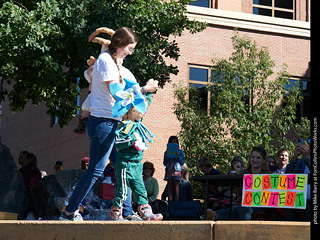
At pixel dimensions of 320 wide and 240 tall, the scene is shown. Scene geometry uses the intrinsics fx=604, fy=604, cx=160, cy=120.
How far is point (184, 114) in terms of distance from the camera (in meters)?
18.2

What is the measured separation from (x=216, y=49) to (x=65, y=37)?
10832 millimetres

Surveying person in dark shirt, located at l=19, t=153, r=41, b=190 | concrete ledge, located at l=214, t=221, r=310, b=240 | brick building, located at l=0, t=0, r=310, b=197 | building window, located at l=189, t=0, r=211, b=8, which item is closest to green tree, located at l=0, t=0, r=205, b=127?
person in dark shirt, located at l=19, t=153, r=41, b=190

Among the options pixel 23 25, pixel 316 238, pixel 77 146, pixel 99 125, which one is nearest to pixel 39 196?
pixel 23 25

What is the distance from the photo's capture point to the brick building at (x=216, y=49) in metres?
23.0

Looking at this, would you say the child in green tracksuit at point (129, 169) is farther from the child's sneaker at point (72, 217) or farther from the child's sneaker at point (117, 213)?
the child's sneaker at point (72, 217)

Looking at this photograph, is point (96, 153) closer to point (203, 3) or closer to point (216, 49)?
point (216, 49)

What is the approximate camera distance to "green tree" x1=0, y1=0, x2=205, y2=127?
13.7 m

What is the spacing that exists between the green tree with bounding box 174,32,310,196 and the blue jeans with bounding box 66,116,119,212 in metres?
11.7

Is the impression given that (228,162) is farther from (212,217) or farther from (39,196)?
(212,217)

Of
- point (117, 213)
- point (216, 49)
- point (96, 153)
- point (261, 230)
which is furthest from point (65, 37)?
point (261, 230)

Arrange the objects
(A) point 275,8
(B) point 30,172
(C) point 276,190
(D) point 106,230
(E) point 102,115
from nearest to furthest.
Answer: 1. (D) point 106,230
2. (E) point 102,115
3. (C) point 276,190
4. (B) point 30,172
5. (A) point 275,8

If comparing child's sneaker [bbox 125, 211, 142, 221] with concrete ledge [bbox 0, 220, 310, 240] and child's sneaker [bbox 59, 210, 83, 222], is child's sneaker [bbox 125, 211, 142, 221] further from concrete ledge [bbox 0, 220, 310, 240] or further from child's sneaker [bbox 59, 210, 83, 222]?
concrete ledge [bbox 0, 220, 310, 240]

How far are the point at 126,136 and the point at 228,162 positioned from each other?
12.1m

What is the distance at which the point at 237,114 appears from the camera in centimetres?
1744
